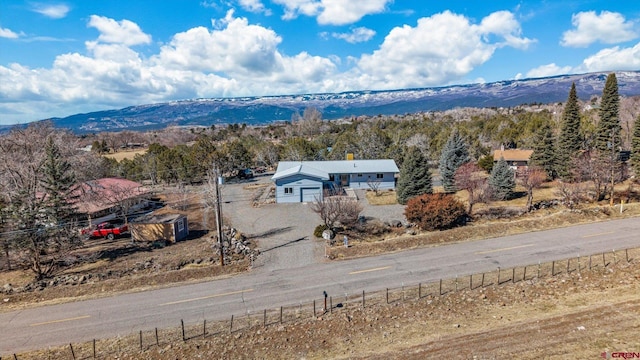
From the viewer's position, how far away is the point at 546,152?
149 feet

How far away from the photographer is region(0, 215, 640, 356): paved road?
16328 mm

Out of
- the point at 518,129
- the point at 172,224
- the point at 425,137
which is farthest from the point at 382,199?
the point at 518,129

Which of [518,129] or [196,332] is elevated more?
[518,129]

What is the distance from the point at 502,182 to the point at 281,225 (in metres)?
24.5

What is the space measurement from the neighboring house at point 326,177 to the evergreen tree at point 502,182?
37.4 feet

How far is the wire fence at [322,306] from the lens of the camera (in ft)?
47.0

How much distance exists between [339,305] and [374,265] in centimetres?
567

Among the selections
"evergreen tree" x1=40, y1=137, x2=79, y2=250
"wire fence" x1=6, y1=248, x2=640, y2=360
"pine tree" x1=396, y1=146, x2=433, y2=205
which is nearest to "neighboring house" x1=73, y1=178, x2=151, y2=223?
"evergreen tree" x1=40, y1=137, x2=79, y2=250

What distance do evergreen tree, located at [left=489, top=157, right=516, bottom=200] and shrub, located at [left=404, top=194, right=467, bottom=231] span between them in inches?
437

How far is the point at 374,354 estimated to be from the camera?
41.3ft

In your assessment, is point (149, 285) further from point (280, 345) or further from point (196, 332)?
point (280, 345)

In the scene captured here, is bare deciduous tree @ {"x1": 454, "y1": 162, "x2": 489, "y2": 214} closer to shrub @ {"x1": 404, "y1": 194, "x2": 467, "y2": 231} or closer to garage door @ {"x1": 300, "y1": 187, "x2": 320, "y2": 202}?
shrub @ {"x1": 404, "y1": 194, "x2": 467, "y2": 231}

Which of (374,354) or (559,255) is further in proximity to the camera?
(559,255)

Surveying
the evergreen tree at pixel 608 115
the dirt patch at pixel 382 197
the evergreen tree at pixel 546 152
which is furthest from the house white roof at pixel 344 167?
the evergreen tree at pixel 608 115
